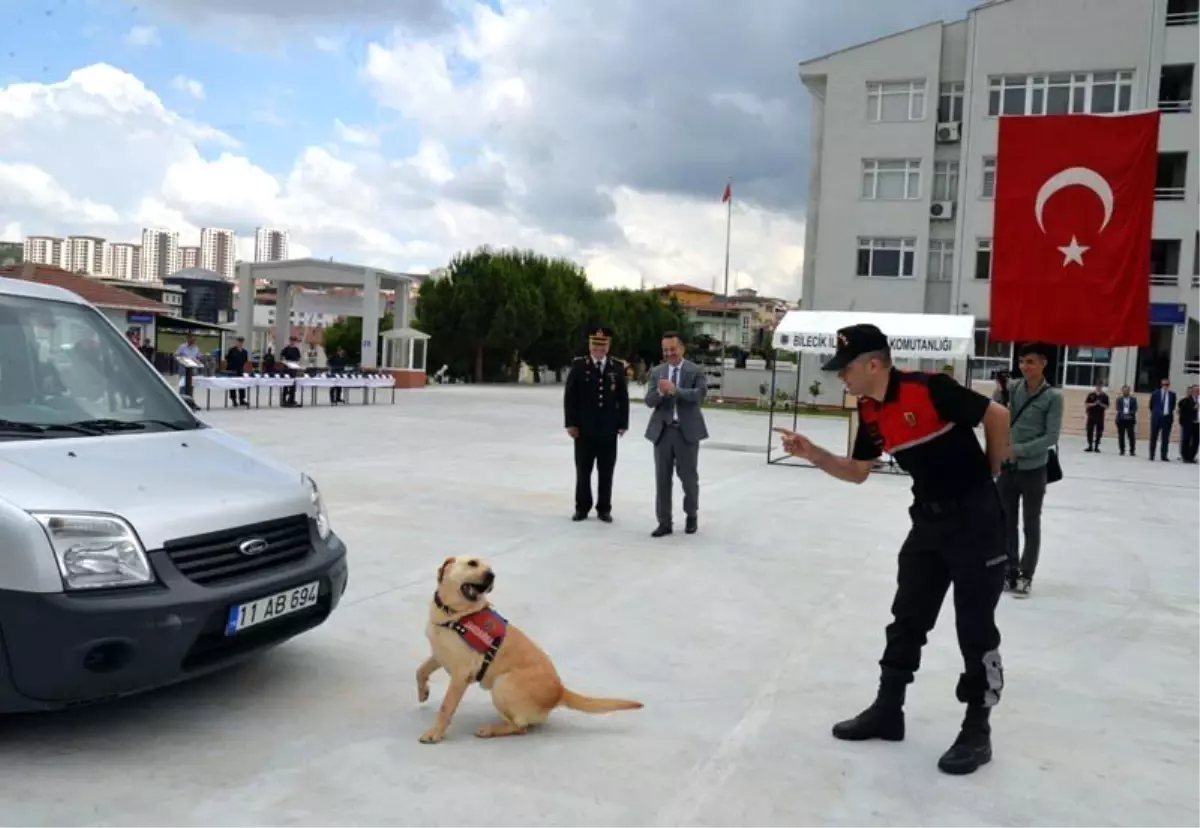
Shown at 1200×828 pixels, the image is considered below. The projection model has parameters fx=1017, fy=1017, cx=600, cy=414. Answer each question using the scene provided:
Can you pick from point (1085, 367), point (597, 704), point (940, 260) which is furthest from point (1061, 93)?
point (597, 704)

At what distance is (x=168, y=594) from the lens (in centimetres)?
396

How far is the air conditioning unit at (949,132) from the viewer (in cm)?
3997

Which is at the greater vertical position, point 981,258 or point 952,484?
point 981,258

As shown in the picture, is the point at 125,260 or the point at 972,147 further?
the point at 125,260

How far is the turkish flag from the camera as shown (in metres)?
12.8

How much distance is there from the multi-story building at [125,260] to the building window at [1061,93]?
17404 cm

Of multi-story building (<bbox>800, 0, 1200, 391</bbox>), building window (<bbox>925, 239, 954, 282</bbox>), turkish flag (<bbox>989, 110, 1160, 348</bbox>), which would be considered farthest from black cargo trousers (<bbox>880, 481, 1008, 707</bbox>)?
building window (<bbox>925, 239, 954, 282</bbox>)

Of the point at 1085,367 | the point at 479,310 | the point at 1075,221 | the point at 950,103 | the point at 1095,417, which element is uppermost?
the point at 950,103

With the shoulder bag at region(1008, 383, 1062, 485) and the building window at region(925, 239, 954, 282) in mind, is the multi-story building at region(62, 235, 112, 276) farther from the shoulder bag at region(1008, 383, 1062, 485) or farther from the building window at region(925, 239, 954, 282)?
the shoulder bag at region(1008, 383, 1062, 485)

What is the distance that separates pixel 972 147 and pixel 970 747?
39.4 m

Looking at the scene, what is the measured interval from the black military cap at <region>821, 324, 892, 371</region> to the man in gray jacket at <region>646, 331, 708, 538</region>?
17.4ft

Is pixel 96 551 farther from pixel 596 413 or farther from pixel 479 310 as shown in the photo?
pixel 479 310

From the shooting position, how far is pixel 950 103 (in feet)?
134

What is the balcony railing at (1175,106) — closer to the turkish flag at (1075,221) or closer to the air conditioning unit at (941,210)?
the air conditioning unit at (941,210)
